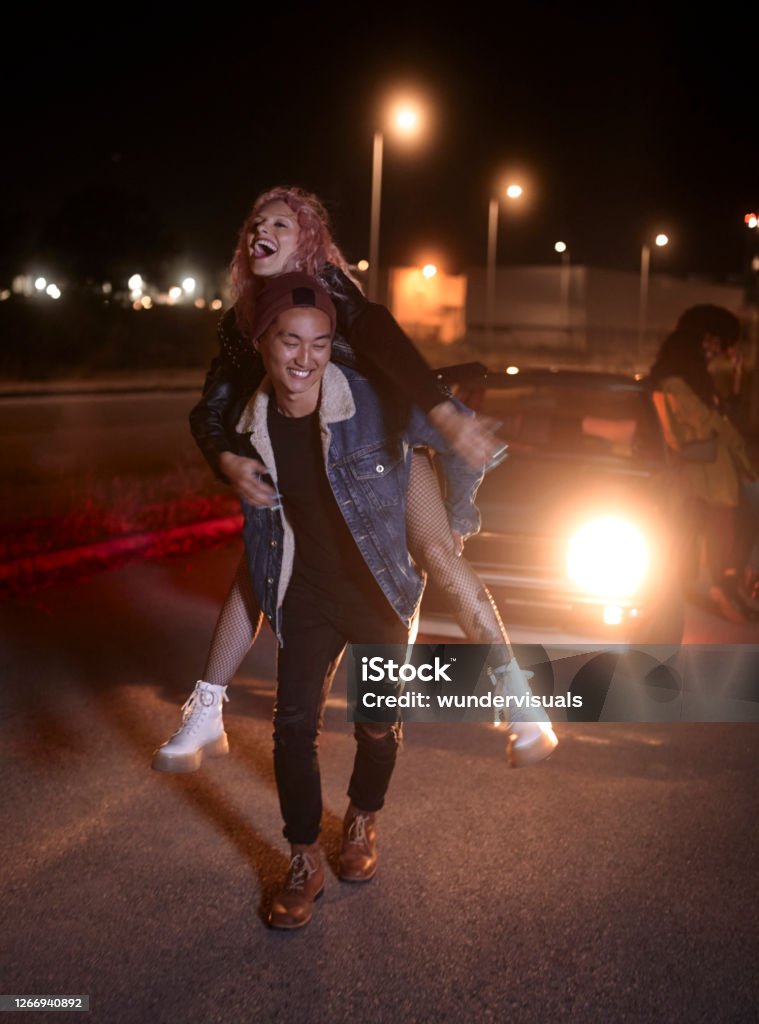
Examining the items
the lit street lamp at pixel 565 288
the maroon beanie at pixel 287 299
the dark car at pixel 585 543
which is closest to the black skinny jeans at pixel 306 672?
the maroon beanie at pixel 287 299

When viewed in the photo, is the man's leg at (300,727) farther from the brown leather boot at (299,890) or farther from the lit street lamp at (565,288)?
the lit street lamp at (565,288)

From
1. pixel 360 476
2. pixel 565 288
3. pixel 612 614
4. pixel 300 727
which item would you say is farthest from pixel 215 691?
pixel 565 288

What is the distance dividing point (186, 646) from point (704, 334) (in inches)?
144

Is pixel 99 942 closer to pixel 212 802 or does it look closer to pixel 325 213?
pixel 212 802

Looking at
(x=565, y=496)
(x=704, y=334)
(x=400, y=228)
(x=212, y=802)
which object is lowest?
(x=212, y=802)

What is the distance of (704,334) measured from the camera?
25.1 ft

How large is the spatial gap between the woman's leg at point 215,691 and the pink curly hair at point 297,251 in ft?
2.66

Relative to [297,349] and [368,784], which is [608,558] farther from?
[297,349]

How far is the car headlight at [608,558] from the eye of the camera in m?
6.48

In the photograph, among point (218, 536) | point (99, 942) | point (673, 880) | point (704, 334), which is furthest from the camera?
point (218, 536)

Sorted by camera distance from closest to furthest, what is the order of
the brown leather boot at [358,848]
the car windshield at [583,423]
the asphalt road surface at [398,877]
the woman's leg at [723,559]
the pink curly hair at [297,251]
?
the asphalt road surface at [398,877]
the pink curly hair at [297,251]
the brown leather boot at [358,848]
the car windshield at [583,423]
the woman's leg at [723,559]

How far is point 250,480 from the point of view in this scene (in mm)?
3586

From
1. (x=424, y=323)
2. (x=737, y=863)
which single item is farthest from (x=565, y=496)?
(x=424, y=323)

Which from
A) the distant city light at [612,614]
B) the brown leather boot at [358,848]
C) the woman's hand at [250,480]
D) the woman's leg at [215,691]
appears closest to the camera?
the woman's hand at [250,480]
